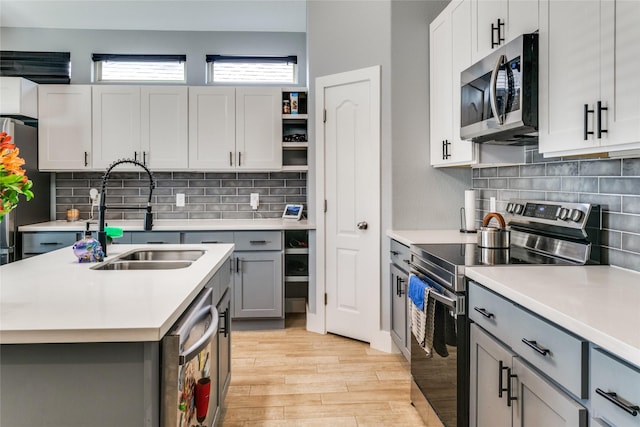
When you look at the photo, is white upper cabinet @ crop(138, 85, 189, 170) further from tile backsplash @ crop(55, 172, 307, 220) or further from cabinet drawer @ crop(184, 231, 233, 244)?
cabinet drawer @ crop(184, 231, 233, 244)

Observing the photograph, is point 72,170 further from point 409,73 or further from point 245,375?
point 409,73

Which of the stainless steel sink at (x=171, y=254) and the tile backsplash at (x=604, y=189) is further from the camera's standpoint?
the stainless steel sink at (x=171, y=254)

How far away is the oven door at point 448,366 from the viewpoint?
189 cm

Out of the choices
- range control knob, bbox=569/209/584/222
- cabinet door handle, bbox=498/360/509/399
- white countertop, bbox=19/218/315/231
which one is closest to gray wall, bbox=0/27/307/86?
white countertop, bbox=19/218/315/231

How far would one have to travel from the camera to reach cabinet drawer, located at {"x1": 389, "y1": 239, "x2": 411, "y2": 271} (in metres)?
2.91

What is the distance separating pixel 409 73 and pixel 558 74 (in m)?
1.67

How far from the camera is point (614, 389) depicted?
1004 mm

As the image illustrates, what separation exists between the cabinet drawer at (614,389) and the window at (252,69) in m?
4.19

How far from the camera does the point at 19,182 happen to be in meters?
1.37

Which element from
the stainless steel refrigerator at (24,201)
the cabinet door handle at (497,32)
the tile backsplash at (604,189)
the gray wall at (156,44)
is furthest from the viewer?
the gray wall at (156,44)

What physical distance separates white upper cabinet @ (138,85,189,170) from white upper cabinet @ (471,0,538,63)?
2736 millimetres

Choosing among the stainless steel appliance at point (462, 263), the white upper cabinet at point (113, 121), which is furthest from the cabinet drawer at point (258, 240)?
the stainless steel appliance at point (462, 263)

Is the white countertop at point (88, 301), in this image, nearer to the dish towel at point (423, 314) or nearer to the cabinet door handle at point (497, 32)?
the dish towel at point (423, 314)

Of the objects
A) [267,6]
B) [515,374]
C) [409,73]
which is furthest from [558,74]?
[267,6]
